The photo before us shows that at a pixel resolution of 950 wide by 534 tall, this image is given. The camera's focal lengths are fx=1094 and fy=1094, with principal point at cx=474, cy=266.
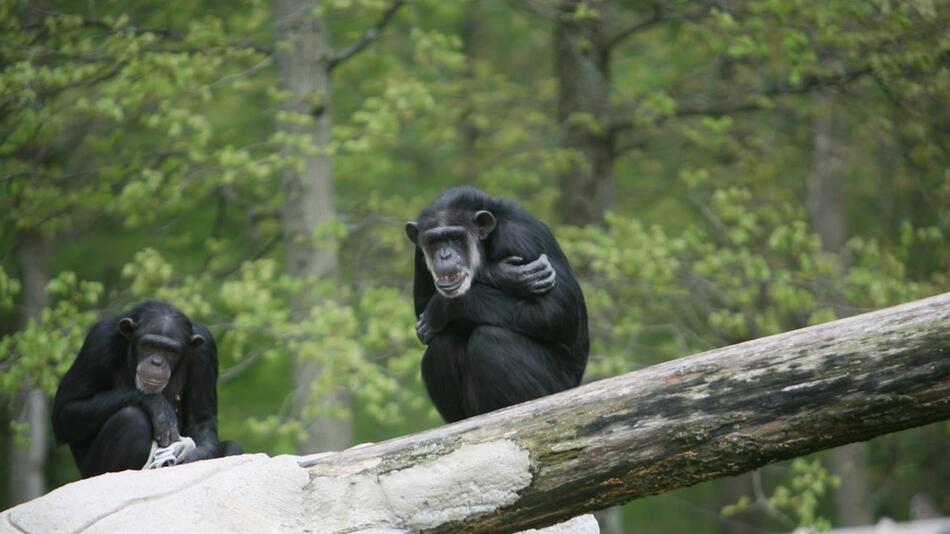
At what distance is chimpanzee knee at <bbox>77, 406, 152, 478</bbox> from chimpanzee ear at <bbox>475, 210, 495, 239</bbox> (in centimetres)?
259

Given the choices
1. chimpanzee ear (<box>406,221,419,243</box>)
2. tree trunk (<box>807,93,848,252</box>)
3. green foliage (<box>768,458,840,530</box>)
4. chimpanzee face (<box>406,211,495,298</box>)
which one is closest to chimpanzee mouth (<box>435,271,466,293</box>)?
chimpanzee face (<box>406,211,495,298</box>)

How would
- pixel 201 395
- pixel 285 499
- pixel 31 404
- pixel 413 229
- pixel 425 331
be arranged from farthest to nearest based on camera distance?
pixel 31 404
pixel 201 395
pixel 413 229
pixel 425 331
pixel 285 499

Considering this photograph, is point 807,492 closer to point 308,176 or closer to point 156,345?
point 308,176

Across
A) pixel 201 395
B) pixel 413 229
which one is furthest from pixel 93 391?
pixel 413 229

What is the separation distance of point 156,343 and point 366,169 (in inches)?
361

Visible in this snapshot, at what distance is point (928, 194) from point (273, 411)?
1074 centimetres

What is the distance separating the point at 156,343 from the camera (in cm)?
750

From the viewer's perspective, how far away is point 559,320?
721 centimetres

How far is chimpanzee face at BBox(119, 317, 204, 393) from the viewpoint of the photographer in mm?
7434

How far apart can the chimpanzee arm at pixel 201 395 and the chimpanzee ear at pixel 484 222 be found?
2.19 meters

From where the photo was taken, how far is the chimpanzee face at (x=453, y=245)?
7270 mm

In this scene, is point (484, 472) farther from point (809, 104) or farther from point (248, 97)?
point (248, 97)

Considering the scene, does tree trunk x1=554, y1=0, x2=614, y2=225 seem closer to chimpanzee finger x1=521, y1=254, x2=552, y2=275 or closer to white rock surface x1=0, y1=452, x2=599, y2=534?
chimpanzee finger x1=521, y1=254, x2=552, y2=275

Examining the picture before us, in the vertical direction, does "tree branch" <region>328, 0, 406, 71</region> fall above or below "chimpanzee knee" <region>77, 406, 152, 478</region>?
above
